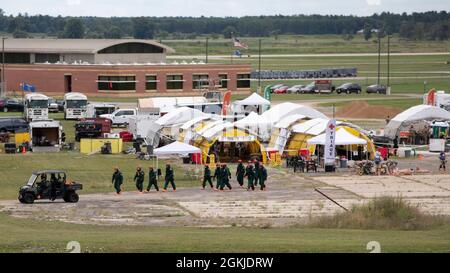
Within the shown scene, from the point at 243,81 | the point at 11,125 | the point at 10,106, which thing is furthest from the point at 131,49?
the point at 11,125

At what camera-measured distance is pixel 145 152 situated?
2189 inches

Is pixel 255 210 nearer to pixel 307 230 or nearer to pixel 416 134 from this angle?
pixel 307 230

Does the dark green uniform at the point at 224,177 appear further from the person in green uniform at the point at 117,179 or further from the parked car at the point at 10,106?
the parked car at the point at 10,106

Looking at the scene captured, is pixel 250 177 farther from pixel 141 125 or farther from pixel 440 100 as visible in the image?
pixel 440 100

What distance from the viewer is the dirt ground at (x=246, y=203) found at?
34000 mm

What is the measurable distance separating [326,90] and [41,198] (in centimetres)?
7292

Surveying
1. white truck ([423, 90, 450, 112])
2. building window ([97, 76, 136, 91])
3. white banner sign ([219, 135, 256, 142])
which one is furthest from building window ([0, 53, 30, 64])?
white banner sign ([219, 135, 256, 142])

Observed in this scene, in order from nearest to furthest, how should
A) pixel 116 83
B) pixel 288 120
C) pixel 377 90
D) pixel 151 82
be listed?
1. pixel 288 120
2. pixel 116 83
3. pixel 151 82
4. pixel 377 90

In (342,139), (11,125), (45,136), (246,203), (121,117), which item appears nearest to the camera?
(246,203)

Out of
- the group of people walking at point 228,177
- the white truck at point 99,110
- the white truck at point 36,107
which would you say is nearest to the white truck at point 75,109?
the white truck at point 99,110

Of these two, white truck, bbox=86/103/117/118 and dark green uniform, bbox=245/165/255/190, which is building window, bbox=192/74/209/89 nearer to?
white truck, bbox=86/103/117/118

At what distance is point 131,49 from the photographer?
106812 mm

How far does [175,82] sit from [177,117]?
42792mm
